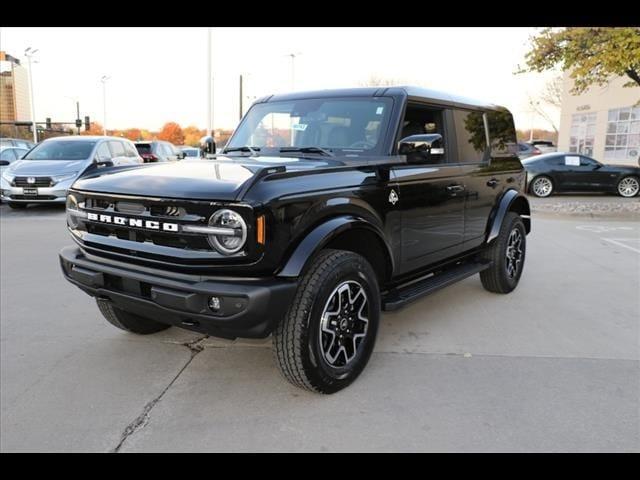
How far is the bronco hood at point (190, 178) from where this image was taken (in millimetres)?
2756

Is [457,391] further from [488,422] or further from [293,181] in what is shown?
[293,181]

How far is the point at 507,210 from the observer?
5.37 metres

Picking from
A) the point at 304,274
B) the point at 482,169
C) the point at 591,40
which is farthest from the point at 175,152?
the point at 304,274

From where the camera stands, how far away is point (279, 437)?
2.75 meters

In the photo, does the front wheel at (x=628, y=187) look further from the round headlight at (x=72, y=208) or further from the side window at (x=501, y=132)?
the round headlight at (x=72, y=208)

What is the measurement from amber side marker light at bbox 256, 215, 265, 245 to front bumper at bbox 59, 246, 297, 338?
22cm

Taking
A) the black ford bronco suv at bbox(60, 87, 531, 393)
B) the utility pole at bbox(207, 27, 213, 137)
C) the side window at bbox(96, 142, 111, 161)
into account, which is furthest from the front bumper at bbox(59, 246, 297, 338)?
the utility pole at bbox(207, 27, 213, 137)

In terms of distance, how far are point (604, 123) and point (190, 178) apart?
95.8 ft

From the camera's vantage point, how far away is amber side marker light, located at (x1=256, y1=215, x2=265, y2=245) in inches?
104

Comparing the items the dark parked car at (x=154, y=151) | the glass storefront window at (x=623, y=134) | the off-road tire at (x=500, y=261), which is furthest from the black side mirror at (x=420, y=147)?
the glass storefront window at (x=623, y=134)

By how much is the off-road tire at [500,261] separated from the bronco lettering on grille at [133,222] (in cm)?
343
